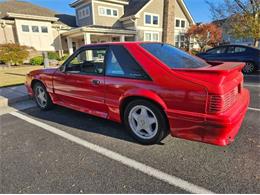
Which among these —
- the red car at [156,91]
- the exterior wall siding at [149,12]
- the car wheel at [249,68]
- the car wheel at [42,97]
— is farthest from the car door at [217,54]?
the exterior wall siding at [149,12]

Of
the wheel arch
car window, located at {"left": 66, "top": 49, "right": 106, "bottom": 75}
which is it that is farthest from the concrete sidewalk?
the wheel arch

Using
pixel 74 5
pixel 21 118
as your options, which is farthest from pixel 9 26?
pixel 21 118

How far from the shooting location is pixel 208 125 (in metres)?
2.45

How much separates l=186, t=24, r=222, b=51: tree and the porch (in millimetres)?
8868

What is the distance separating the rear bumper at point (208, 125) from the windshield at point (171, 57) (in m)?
0.81

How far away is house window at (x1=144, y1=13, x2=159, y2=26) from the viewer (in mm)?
25250

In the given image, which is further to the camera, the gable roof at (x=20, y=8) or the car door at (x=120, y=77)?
the gable roof at (x=20, y=8)

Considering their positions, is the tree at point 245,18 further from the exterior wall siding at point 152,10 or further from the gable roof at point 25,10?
the gable roof at point 25,10

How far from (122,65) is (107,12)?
77.1 ft

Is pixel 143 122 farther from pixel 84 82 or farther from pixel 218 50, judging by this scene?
pixel 218 50

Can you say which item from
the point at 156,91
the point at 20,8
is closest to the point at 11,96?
the point at 156,91

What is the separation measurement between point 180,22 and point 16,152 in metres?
29.6

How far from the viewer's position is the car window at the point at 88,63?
3.58m

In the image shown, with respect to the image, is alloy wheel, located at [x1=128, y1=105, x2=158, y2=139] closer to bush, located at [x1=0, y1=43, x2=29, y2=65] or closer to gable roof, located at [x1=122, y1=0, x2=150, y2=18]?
bush, located at [x1=0, y1=43, x2=29, y2=65]
